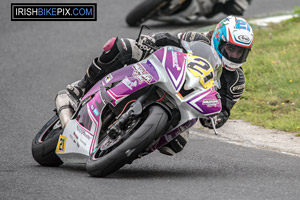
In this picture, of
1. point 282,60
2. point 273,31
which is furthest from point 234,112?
point 273,31

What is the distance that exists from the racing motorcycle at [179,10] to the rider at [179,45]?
6.88 meters

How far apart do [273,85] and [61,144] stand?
13.9 ft

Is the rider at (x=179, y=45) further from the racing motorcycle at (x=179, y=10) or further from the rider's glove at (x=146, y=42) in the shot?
the racing motorcycle at (x=179, y=10)

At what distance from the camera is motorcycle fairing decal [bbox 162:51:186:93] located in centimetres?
584

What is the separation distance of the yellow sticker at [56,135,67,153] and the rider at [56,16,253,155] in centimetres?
29

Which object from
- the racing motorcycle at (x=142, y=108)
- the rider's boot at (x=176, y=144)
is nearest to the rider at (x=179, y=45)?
the rider's boot at (x=176, y=144)

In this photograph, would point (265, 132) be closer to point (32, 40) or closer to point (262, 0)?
point (32, 40)

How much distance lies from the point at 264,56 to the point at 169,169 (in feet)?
16.1

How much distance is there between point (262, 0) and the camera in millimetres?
17781

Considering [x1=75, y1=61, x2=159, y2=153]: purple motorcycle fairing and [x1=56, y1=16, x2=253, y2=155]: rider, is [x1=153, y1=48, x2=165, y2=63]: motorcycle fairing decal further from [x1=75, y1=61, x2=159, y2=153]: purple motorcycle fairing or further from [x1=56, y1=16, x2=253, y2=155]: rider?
[x1=56, y1=16, x2=253, y2=155]: rider

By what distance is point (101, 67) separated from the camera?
6.74 metres
